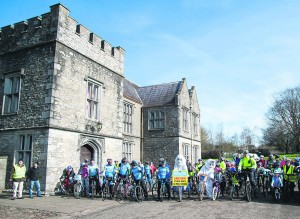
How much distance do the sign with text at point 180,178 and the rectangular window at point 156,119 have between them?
41.6ft

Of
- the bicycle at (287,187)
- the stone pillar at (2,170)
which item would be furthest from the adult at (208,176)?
the stone pillar at (2,170)

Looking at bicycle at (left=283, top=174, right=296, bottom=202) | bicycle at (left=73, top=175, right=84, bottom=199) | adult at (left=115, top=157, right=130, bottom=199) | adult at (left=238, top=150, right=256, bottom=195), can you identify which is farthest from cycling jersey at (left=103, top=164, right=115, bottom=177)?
bicycle at (left=283, top=174, right=296, bottom=202)

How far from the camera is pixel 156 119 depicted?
2503 cm

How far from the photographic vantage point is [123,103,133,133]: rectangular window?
2295 centimetres

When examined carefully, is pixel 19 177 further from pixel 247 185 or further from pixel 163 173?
pixel 247 185

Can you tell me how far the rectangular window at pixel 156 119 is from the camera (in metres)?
24.8

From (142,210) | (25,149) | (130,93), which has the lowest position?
(142,210)

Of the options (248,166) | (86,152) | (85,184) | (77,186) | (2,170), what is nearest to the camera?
(248,166)

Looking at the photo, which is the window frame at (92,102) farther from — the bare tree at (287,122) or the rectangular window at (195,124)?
the bare tree at (287,122)

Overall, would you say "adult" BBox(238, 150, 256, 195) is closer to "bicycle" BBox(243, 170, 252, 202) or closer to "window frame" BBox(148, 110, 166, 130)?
"bicycle" BBox(243, 170, 252, 202)

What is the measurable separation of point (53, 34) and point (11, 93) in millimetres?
4010

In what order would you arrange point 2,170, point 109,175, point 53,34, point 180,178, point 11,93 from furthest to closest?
point 11,93, point 53,34, point 2,170, point 109,175, point 180,178

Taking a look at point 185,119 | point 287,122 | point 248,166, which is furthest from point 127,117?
point 287,122

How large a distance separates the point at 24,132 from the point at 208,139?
163 ft
